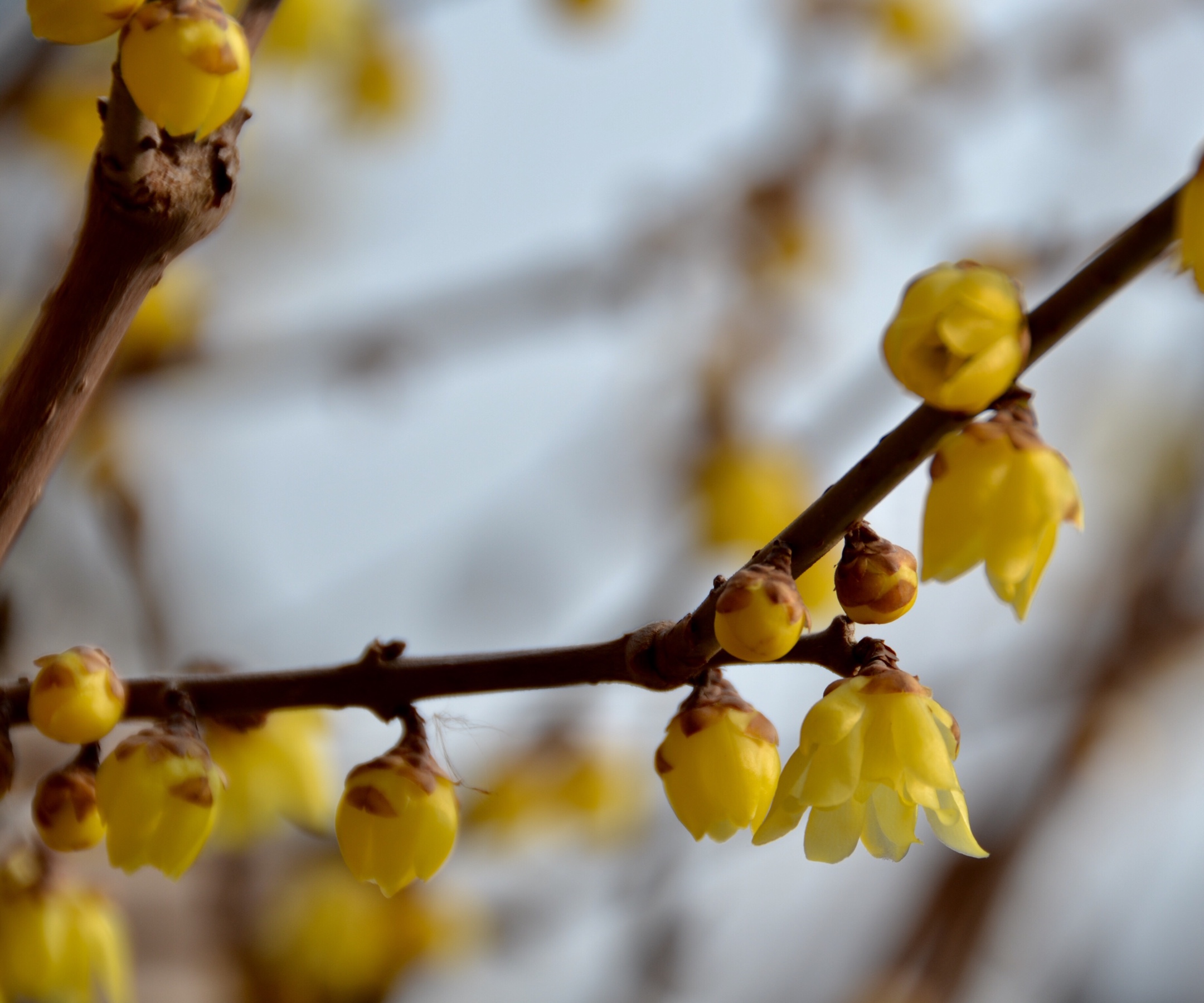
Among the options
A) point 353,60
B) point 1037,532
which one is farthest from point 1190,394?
point 1037,532

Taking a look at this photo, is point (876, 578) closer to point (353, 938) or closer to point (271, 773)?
point (271, 773)

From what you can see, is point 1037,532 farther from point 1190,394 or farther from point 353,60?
point 1190,394

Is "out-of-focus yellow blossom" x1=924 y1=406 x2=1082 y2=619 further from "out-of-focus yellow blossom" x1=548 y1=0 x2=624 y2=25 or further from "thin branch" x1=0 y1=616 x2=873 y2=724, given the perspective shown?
"out-of-focus yellow blossom" x1=548 y1=0 x2=624 y2=25

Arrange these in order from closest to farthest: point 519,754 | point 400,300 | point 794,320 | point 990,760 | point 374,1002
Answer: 1. point 374,1002
2. point 519,754
3. point 400,300
4. point 794,320
5. point 990,760

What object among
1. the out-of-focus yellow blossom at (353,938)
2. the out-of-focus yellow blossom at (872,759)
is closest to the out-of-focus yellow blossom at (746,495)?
the out-of-focus yellow blossom at (353,938)

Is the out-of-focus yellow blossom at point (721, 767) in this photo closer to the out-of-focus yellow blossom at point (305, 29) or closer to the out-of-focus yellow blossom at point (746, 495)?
the out-of-focus yellow blossom at point (746, 495)

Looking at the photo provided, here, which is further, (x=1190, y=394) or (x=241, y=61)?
(x=1190, y=394)

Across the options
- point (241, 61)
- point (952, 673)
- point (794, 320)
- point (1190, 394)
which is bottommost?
point (241, 61)

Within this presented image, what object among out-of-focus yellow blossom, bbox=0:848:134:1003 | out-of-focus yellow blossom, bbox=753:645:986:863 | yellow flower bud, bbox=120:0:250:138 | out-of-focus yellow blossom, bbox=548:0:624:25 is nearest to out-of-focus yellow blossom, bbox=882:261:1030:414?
out-of-focus yellow blossom, bbox=753:645:986:863
